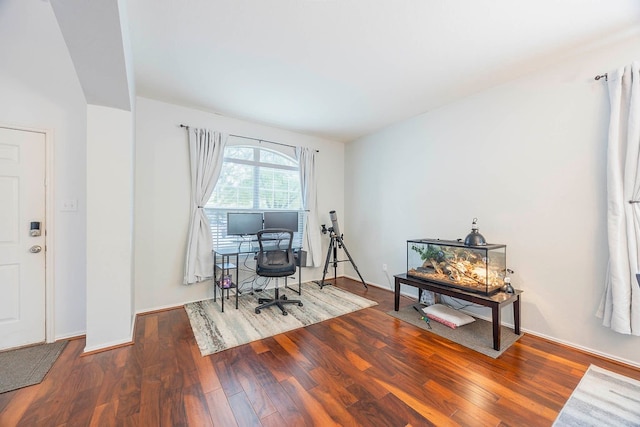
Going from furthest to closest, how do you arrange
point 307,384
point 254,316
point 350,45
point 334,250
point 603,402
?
point 334,250, point 254,316, point 350,45, point 307,384, point 603,402

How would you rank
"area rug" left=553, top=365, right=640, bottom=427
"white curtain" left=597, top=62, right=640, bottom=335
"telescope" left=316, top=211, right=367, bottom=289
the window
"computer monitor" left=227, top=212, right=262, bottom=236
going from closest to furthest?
"area rug" left=553, top=365, right=640, bottom=427 < "white curtain" left=597, top=62, right=640, bottom=335 < "computer monitor" left=227, top=212, right=262, bottom=236 < the window < "telescope" left=316, top=211, right=367, bottom=289

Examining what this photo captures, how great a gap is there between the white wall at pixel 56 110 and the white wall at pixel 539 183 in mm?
3941

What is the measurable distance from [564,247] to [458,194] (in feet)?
3.66

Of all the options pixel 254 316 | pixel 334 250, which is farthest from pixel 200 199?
pixel 334 250

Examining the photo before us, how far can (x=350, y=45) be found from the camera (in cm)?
213

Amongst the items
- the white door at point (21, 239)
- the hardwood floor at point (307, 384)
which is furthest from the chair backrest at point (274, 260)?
the white door at point (21, 239)

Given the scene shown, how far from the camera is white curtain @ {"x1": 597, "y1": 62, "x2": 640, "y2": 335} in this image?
193 cm

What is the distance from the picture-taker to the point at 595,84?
86.0 inches

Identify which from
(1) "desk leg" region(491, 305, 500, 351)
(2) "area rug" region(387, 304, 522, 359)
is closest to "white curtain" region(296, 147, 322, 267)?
(2) "area rug" region(387, 304, 522, 359)

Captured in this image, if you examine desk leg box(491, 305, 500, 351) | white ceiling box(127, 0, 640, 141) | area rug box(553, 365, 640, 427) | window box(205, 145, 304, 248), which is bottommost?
area rug box(553, 365, 640, 427)

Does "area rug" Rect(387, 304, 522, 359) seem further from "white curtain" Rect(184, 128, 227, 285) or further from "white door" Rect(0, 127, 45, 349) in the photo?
"white door" Rect(0, 127, 45, 349)

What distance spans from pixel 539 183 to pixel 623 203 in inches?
23.2

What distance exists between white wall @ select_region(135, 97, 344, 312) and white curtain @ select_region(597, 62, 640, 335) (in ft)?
13.7

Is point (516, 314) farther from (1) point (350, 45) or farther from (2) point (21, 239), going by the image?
(2) point (21, 239)
